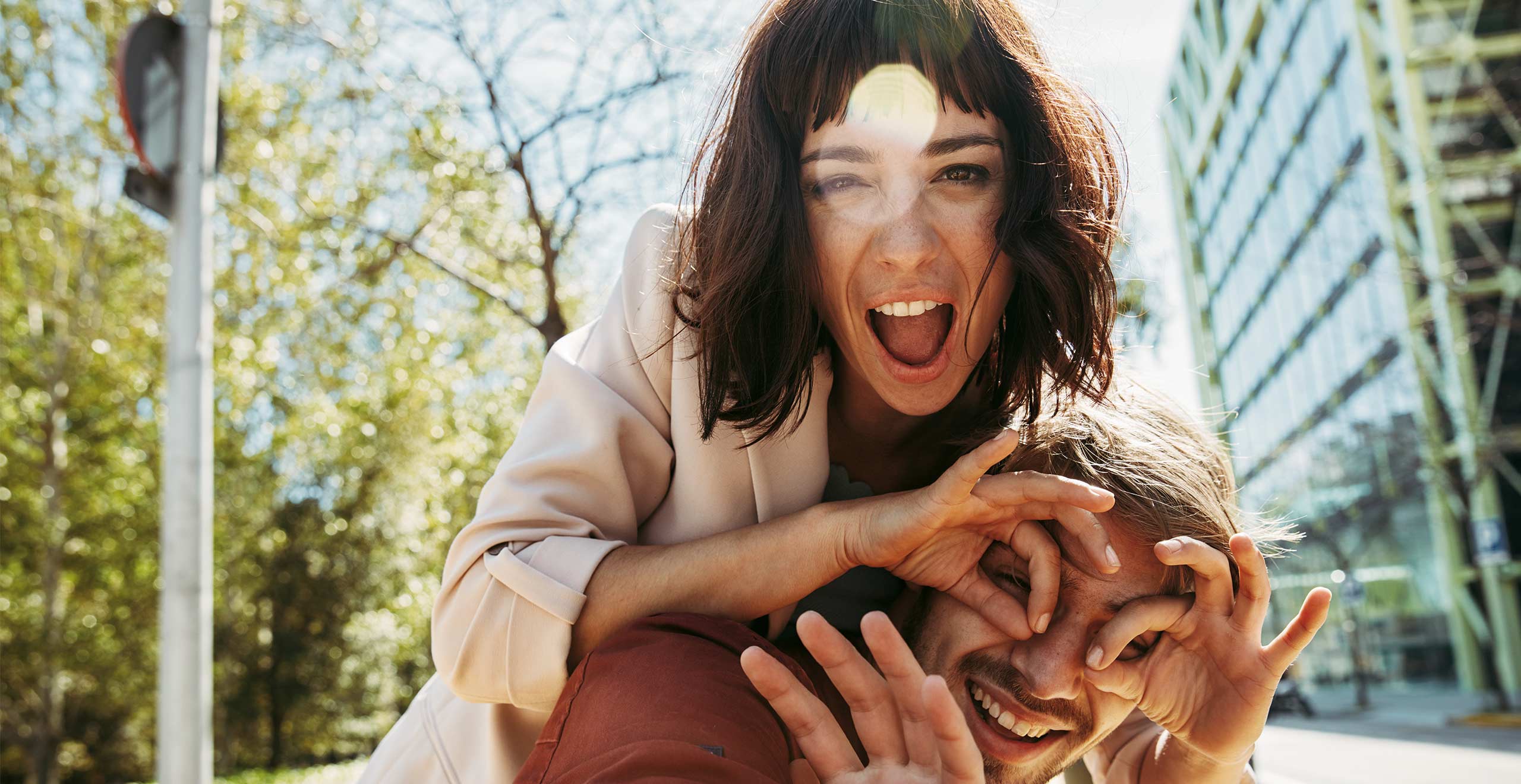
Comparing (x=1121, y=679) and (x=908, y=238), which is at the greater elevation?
(x=908, y=238)

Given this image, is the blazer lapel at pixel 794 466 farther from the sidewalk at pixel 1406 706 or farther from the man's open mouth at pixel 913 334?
the sidewalk at pixel 1406 706

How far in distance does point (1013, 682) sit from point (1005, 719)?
74 mm

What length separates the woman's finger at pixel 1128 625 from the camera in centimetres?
190

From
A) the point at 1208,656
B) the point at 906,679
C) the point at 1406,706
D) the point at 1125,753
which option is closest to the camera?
the point at 906,679

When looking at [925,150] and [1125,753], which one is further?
[1125,753]

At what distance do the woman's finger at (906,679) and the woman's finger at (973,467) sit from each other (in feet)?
1.27

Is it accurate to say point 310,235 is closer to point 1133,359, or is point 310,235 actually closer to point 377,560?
point 1133,359

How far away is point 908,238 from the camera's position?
73.1 inches

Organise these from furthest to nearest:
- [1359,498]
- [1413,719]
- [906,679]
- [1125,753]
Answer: [1359,498] → [1413,719] → [1125,753] → [906,679]

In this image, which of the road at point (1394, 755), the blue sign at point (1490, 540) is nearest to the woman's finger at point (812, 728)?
the road at point (1394, 755)

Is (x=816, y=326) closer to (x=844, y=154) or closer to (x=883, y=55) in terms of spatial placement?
(x=844, y=154)

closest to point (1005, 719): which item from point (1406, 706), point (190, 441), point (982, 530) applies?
point (982, 530)

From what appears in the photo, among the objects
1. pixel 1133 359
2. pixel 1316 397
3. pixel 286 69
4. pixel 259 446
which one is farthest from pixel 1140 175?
pixel 1316 397

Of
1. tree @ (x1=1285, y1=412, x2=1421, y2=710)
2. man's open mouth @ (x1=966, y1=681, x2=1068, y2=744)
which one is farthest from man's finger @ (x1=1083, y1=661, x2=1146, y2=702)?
tree @ (x1=1285, y1=412, x2=1421, y2=710)
